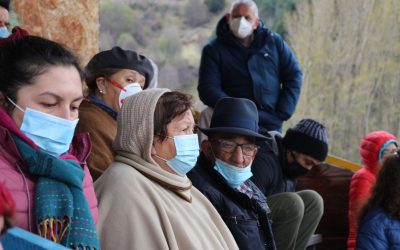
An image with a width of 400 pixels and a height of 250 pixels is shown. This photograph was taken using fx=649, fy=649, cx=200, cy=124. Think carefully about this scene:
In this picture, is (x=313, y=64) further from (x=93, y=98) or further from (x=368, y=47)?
(x=93, y=98)

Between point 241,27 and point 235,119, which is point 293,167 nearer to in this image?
point 235,119

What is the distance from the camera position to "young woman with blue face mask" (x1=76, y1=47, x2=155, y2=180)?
11.1ft

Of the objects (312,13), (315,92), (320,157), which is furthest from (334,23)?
(320,157)

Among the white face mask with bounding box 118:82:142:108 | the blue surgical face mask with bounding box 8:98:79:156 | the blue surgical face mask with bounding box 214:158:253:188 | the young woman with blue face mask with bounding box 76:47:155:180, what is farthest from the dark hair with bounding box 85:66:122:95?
the blue surgical face mask with bounding box 8:98:79:156

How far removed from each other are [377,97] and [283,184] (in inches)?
190

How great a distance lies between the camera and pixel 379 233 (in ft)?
13.1

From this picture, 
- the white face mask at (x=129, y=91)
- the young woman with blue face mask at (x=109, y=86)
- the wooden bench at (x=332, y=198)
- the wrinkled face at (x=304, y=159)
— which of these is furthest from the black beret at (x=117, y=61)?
the wooden bench at (x=332, y=198)

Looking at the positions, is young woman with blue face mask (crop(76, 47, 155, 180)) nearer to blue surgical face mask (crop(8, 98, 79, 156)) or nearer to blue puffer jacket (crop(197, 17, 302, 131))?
blue surgical face mask (crop(8, 98, 79, 156))

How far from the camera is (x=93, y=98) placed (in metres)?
3.57

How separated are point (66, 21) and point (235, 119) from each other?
1868mm

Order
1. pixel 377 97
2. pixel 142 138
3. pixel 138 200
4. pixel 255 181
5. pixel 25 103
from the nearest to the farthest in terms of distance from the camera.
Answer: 1. pixel 25 103
2. pixel 138 200
3. pixel 142 138
4. pixel 255 181
5. pixel 377 97

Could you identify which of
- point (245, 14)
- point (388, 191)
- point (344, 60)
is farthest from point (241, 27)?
point (344, 60)

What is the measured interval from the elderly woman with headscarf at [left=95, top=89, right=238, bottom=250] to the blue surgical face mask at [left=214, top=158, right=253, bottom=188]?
38cm

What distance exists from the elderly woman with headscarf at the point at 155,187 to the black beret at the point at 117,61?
2.65 feet
